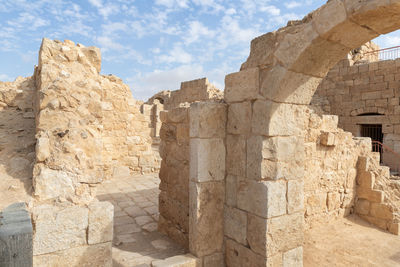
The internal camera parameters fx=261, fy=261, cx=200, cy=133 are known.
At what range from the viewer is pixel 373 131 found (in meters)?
11.9

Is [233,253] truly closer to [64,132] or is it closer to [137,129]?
[64,132]

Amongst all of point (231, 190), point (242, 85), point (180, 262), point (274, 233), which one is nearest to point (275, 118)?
point (242, 85)

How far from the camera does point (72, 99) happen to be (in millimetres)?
4242

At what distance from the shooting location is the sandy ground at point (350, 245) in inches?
164

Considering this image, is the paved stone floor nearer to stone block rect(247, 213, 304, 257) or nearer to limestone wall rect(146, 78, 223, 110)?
stone block rect(247, 213, 304, 257)

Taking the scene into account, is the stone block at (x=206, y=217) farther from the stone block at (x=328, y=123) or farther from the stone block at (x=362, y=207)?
the stone block at (x=362, y=207)

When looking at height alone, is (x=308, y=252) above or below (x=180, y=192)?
below

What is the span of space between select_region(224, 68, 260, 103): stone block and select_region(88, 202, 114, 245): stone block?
75.7 inches

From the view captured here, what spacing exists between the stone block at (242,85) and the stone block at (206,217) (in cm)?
114

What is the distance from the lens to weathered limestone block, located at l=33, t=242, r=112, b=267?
235 centimetres

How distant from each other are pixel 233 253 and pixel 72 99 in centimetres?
338

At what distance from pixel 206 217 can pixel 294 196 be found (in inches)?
43.8

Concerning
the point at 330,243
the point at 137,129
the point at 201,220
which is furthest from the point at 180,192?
the point at 137,129

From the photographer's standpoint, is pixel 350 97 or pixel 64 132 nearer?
pixel 64 132
